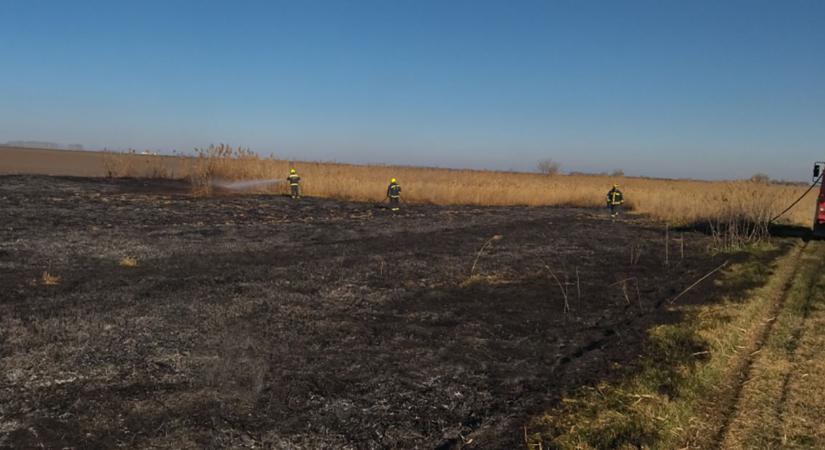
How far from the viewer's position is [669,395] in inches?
164

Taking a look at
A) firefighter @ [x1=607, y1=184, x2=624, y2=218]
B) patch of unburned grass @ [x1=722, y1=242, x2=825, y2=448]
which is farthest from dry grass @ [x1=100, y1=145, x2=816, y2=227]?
patch of unburned grass @ [x1=722, y1=242, x2=825, y2=448]

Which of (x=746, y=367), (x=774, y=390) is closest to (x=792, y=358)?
(x=746, y=367)

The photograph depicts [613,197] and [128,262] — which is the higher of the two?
[613,197]

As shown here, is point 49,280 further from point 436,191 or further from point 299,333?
point 436,191

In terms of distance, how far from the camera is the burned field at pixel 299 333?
3.63 metres

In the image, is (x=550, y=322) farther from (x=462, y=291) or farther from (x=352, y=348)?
(x=352, y=348)

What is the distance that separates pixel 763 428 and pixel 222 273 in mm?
7135

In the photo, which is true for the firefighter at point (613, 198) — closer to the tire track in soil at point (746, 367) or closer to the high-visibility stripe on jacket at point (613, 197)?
the high-visibility stripe on jacket at point (613, 197)

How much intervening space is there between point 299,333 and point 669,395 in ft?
11.4

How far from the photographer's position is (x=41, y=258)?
8.71 meters

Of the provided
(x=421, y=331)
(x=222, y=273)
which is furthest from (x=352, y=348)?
(x=222, y=273)

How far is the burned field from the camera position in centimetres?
363

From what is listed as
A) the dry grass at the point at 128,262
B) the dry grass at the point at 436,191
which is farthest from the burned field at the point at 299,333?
the dry grass at the point at 436,191

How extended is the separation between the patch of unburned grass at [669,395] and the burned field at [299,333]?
248 millimetres
